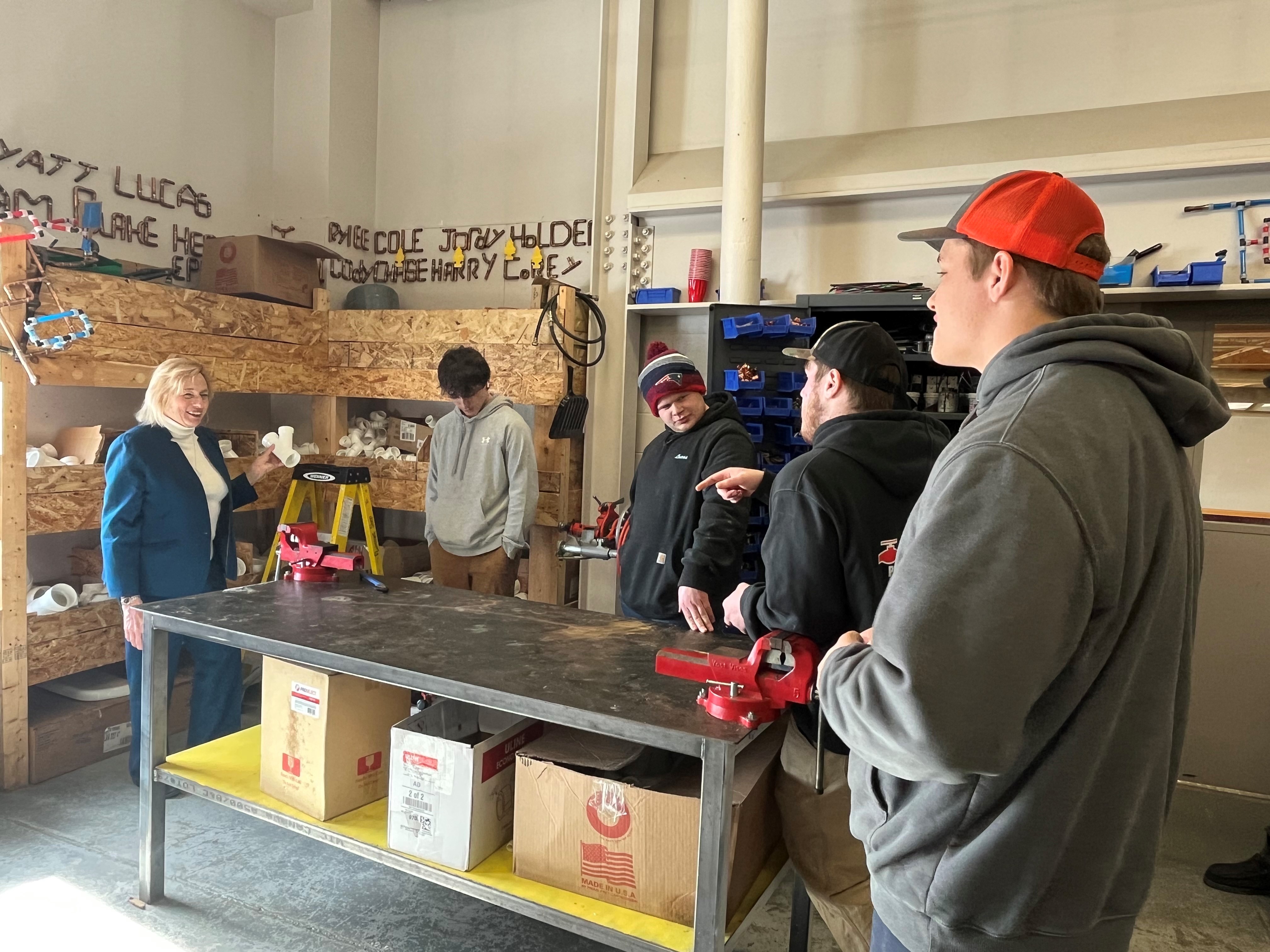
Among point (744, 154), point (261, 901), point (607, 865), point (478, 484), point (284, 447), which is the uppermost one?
point (744, 154)

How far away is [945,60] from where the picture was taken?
12.7 ft

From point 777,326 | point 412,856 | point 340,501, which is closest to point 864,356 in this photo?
point 412,856

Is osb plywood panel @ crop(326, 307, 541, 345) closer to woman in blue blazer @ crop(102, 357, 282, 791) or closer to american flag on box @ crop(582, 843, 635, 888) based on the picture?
woman in blue blazer @ crop(102, 357, 282, 791)

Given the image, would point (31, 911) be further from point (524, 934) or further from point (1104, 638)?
point (1104, 638)

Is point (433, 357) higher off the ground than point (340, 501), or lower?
higher

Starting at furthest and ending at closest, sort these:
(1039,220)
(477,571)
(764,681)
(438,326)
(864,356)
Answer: (438,326) < (477,571) < (864,356) < (764,681) < (1039,220)

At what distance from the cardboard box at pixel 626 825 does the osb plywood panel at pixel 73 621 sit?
7.75 feet

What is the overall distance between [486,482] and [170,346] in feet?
4.81

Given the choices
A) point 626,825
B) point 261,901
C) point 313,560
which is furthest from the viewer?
point 313,560

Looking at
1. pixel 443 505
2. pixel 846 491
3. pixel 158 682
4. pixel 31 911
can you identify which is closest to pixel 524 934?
pixel 158 682

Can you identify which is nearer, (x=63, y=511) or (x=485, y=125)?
(x=63, y=511)

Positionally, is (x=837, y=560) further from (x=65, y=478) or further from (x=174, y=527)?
(x=65, y=478)

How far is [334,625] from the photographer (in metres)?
2.18

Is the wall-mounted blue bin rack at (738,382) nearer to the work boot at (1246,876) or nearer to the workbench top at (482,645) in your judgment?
the workbench top at (482,645)
